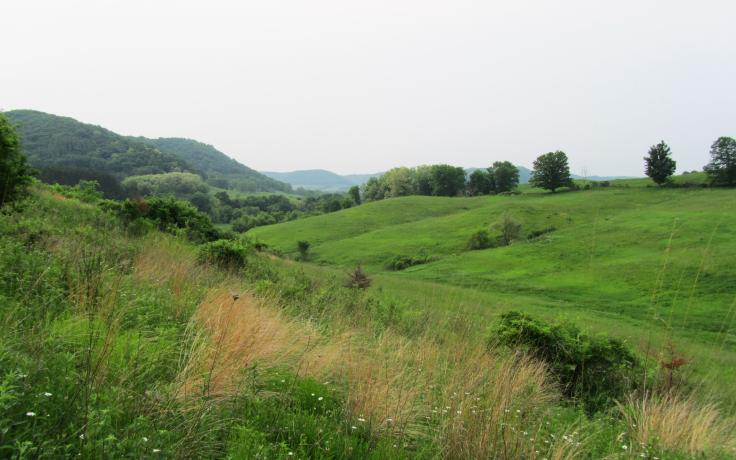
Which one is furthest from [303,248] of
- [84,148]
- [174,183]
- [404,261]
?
[84,148]

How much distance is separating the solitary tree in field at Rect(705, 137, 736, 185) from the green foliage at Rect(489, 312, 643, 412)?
88.0m

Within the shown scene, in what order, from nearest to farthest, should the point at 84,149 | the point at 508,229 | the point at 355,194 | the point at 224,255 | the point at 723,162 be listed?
1. the point at 224,255
2. the point at 508,229
3. the point at 723,162
4. the point at 355,194
5. the point at 84,149

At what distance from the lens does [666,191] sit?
78.3m

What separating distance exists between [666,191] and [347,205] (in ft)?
231

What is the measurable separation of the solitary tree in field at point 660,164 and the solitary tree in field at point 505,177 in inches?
1149

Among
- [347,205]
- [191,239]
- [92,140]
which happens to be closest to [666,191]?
[347,205]

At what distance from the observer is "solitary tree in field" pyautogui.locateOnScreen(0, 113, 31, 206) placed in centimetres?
1112

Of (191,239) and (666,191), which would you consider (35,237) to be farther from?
(666,191)

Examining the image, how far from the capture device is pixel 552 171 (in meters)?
90.6

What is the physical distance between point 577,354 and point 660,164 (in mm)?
92365

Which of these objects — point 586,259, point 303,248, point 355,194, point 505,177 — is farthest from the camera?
point 355,194

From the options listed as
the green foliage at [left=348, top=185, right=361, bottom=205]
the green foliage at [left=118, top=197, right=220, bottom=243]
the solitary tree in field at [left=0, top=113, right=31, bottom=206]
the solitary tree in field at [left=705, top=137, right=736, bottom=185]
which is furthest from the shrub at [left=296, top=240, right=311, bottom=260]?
the solitary tree in field at [left=705, top=137, right=736, bottom=185]

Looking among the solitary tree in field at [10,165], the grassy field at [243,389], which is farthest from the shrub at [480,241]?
the grassy field at [243,389]

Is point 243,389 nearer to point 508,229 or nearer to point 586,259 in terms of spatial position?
point 586,259
